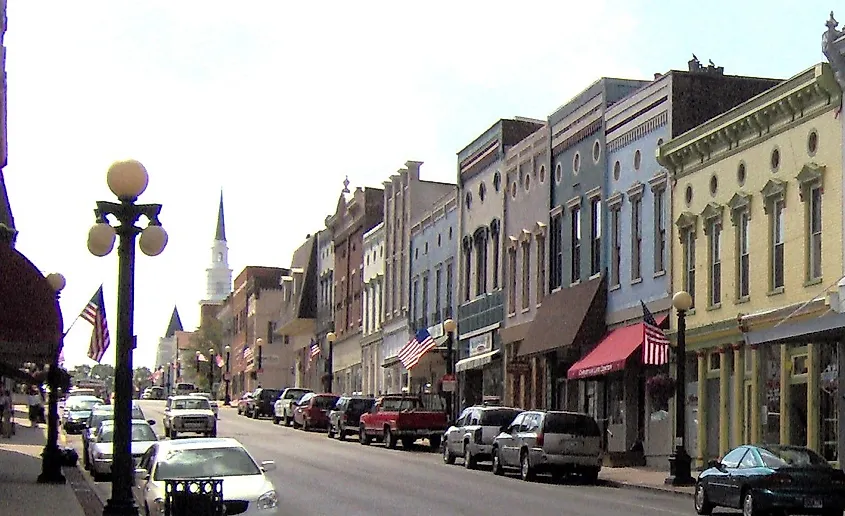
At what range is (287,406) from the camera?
205ft

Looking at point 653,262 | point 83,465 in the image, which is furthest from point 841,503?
point 83,465

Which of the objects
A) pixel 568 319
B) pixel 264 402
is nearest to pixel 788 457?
pixel 568 319

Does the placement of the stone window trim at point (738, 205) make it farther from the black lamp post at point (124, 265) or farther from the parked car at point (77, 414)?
the parked car at point (77, 414)

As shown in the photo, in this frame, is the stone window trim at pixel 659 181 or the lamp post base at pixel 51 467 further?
the stone window trim at pixel 659 181

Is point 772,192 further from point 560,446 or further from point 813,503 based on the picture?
point 813,503

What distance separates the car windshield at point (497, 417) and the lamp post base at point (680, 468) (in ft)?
23.5

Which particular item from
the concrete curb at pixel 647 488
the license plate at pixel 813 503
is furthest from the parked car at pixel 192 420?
the license plate at pixel 813 503

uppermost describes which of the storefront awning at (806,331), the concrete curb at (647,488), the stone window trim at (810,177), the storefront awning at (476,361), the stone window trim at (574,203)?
the stone window trim at (574,203)

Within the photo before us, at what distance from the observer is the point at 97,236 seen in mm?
14797

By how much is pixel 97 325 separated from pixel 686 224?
16.3m

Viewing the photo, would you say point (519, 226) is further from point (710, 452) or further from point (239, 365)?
point (239, 365)

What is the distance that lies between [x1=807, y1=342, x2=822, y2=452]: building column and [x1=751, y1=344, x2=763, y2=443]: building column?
80.2 inches

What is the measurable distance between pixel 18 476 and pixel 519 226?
75.6ft

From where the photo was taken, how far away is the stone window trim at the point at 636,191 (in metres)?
37.8
